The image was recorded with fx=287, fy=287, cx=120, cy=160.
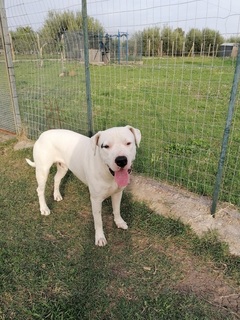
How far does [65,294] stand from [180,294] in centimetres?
104

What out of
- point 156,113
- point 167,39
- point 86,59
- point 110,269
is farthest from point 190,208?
point 156,113

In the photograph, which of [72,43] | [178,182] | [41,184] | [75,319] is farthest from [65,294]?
[72,43]

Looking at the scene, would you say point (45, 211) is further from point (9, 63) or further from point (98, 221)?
point (9, 63)

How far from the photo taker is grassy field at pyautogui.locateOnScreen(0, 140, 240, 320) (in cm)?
246

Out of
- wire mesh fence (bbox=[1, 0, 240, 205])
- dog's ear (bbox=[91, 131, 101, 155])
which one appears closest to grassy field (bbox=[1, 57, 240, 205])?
wire mesh fence (bbox=[1, 0, 240, 205])

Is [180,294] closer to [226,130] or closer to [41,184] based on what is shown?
[226,130]

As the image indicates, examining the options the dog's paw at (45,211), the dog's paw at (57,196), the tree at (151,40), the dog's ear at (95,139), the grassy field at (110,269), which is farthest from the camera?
the dog's paw at (57,196)

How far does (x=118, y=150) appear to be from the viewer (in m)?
2.59

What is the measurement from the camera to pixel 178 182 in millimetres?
4172

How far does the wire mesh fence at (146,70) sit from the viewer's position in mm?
3199

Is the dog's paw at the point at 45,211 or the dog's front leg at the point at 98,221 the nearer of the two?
the dog's front leg at the point at 98,221

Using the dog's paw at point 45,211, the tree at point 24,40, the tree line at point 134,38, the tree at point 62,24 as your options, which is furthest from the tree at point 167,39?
the tree at point 24,40

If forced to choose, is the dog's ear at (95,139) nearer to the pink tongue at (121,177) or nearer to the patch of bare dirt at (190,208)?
the pink tongue at (121,177)

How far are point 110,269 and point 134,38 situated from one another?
2.89m
